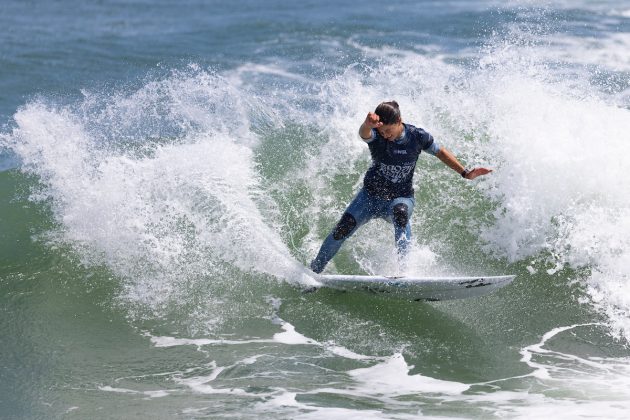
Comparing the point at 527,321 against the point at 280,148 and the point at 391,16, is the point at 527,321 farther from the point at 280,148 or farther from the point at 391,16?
the point at 391,16

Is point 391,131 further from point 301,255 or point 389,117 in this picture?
point 301,255

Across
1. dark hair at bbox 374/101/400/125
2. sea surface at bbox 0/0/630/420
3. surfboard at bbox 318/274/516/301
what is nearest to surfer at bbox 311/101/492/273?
dark hair at bbox 374/101/400/125

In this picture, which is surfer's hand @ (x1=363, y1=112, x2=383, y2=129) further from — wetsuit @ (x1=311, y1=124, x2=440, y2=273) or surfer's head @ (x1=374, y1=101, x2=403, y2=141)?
wetsuit @ (x1=311, y1=124, x2=440, y2=273)

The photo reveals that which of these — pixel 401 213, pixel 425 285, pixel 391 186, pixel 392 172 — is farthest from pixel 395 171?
pixel 425 285

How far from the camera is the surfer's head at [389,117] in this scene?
22.4 feet

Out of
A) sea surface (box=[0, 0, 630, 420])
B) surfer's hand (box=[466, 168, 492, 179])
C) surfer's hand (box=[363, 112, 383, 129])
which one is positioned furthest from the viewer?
surfer's hand (box=[466, 168, 492, 179])

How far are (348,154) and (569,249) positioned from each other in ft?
11.7

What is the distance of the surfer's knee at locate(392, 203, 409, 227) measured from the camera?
24.0 ft

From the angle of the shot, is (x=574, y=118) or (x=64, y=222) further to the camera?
(x=574, y=118)

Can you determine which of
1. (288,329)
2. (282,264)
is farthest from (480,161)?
(288,329)

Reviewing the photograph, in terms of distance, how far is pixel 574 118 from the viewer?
1020 centimetres

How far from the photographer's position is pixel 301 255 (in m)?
8.82

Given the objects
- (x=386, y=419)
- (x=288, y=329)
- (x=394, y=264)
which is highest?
(x=394, y=264)

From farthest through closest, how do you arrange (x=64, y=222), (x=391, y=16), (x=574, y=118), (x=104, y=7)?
1. (x=104, y=7)
2. (x=391, y=16)
3. (x=574, y=118)
4. (x=64, y=222)
